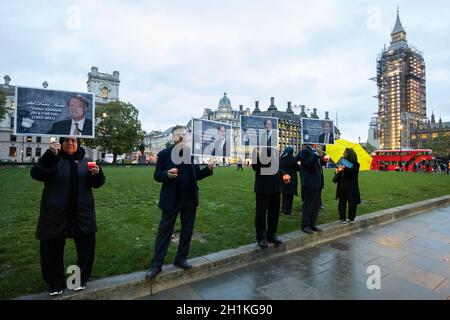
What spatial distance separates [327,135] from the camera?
7.53 meters

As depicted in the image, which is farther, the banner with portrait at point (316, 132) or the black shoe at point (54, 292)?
the banner with portrait at point (316, 132)

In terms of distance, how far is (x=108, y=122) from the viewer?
52000 millimetres

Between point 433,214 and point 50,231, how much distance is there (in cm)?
1067

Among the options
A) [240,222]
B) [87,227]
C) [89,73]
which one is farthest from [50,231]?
[89,73]

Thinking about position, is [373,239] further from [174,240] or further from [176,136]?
[176,136]

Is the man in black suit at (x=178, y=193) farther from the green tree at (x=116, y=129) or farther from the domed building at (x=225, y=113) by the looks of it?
the domed building at (x=225, y=113)

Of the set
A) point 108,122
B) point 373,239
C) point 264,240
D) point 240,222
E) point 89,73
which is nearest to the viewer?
point 264,240

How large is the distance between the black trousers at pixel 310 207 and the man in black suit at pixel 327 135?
81.6 inches

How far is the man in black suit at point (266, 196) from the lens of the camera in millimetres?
4805

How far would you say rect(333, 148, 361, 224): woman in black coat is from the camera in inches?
259

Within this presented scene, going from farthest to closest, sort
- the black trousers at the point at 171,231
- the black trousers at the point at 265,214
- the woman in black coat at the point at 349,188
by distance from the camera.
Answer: the woman in black coat at the point at 349,188
the black trousers at the point at 265,214
the black trousers at the point at 171,231

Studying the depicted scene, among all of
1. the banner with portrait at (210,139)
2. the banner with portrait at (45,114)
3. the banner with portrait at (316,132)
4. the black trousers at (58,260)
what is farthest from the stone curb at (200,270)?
the banner with portrait at (316,132)

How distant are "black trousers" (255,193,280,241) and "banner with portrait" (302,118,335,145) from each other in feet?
9.31
